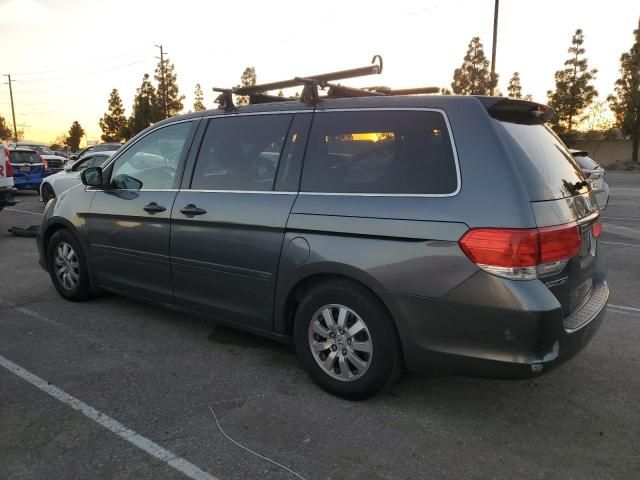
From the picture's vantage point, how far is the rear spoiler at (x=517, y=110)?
114 inches

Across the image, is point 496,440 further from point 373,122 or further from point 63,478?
point 63,478

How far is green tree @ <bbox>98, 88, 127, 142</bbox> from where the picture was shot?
6762 cm

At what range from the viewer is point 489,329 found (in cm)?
265

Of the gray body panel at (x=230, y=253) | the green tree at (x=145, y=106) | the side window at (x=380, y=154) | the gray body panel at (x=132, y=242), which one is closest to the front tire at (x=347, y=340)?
the gray body panel at (x=230, y=253)

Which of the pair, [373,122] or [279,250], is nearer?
[373,122]

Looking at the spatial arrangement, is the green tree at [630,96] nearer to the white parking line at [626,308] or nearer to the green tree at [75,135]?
the white parking line at [626,308]

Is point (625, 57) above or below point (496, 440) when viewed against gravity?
above

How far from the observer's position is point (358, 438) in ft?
9.32

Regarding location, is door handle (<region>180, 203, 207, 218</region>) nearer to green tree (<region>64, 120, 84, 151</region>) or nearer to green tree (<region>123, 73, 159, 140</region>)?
green tree (<region>123, 73, 159, 140</region>)

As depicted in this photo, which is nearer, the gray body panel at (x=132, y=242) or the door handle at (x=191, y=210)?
the door handle at (x=191, y=210)

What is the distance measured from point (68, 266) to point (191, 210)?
2040 mm

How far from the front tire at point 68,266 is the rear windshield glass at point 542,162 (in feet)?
13.1

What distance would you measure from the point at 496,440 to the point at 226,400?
1612mm

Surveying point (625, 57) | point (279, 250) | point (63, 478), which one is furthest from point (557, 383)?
point (625, 57)
